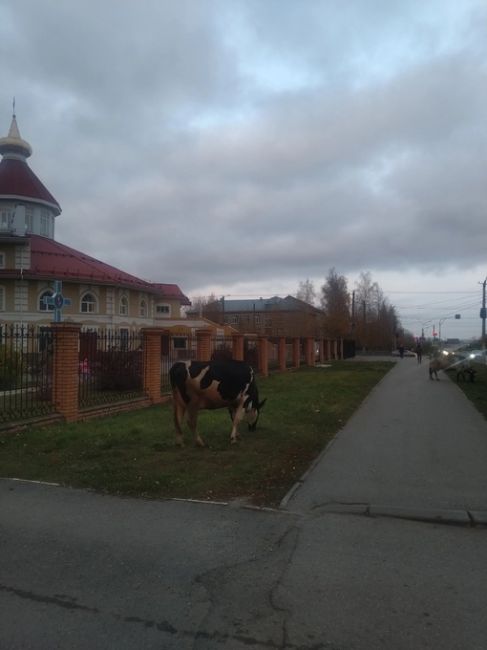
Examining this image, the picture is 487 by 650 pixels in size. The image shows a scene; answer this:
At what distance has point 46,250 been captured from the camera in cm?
4312

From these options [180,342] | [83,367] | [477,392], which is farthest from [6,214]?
[477,392]

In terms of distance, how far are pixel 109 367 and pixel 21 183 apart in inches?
1402

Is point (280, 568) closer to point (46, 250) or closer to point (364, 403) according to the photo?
point (364, 403)

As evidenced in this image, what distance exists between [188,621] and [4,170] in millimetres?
48427

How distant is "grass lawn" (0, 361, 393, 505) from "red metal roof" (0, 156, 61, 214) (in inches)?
1477

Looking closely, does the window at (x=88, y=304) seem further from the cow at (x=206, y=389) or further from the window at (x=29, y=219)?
the cow at (x=206, y=389)

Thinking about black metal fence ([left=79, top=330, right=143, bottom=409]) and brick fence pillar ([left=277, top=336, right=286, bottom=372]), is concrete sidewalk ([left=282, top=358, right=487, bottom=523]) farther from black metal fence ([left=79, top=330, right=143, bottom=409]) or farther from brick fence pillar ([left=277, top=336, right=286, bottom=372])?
brick fence pillar ([left=277, top=336, right=286, bottom=372])

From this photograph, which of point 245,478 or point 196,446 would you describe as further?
point 196,446

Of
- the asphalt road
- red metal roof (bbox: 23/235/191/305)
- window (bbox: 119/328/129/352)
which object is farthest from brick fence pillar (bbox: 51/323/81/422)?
red metal roof (bbox: 23/235/191/305)

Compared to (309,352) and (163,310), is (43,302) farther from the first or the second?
(309,352)

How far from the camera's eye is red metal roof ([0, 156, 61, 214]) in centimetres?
4397

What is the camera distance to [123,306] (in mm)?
45750

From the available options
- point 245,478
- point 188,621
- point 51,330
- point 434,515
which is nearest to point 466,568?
point 434,515

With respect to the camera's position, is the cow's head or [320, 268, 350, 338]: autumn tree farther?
[320, 268, 350, 338]: autumn tree
